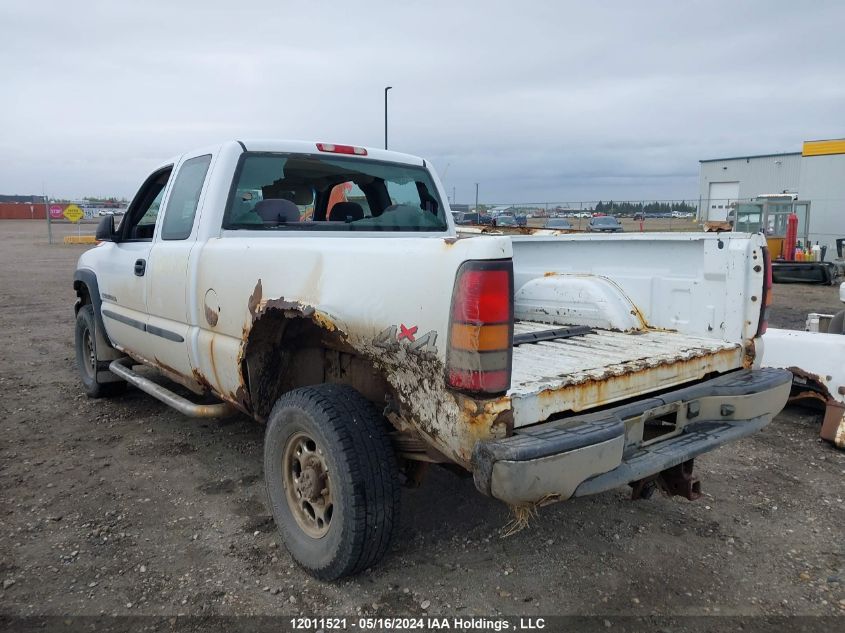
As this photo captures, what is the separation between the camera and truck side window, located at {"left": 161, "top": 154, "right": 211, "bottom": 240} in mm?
3994

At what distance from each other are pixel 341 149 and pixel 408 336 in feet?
7.57

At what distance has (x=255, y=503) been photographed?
3768 millimetres

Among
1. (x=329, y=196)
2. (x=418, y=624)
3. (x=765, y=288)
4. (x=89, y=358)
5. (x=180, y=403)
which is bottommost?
(x=418, y=624)

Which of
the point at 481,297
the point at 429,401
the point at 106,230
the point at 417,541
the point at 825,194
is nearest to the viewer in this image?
the point at 481,297

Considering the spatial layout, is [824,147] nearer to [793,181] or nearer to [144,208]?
[793,181]

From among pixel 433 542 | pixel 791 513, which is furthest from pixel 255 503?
pixel 791 513

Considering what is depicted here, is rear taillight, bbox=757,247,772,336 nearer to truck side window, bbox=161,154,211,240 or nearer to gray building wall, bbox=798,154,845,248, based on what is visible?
truck side window, bbox=161,154,211,240

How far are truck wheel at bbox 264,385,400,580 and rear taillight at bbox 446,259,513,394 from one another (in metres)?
0.63

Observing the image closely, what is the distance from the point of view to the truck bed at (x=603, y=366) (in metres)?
2.44

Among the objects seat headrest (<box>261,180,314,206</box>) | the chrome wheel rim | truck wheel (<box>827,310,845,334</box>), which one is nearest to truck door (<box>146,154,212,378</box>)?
seat headrest (<box>261,180,314,206</box>)

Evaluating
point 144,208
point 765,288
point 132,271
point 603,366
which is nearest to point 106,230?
point 144,208

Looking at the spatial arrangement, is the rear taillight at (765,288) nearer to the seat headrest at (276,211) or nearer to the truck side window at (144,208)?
the seat headrest at (276,211)

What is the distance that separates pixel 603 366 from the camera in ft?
9.04

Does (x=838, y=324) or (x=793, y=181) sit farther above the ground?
(x=793, y=181)
